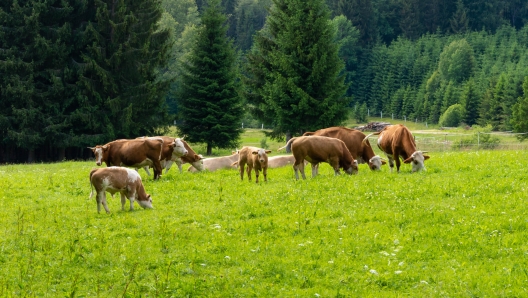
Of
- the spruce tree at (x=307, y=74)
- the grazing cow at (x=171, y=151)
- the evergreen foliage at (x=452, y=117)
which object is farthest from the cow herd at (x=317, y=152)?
the evergreen foliage at (x=452, y=117)

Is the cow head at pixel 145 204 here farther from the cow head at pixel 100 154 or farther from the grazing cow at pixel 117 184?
the cow head at pixel 100 154

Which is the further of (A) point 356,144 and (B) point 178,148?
(B) point 178,148

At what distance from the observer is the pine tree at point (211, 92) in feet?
154

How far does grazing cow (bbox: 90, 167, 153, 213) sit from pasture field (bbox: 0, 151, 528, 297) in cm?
44

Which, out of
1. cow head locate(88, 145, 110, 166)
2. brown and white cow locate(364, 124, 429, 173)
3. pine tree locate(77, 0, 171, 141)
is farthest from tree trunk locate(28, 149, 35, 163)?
brown and white cow locate(364, 124, 429, 173)

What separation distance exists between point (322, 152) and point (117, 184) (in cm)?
707

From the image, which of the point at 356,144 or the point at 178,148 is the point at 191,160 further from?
the point at 356,144

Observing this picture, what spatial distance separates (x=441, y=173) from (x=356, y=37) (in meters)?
126

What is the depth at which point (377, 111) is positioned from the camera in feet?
394

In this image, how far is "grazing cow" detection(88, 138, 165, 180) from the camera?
21453mm

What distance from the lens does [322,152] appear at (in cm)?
1986

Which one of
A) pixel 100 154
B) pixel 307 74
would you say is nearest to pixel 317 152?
pixel 100 154

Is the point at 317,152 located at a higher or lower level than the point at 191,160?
higher

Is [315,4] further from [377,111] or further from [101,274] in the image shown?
[377,111]
